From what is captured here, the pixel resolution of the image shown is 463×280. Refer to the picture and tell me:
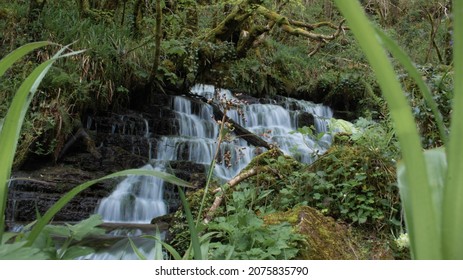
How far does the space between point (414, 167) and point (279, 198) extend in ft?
7.36

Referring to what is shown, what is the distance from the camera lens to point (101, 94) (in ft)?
19.8

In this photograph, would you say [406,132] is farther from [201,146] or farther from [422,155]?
[201,146]

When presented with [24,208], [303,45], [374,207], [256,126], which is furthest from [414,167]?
[303,45]

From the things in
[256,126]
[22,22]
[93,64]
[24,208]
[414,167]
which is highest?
[22,22]

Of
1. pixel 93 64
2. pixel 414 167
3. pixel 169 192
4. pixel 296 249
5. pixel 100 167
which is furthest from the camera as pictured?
pixel 93 64

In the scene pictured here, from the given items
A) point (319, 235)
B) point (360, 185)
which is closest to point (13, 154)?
point (319, 235)

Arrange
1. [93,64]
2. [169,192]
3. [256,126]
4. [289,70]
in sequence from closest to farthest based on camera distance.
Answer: [169,192]
[93,64]
[256,126]
[289,70]

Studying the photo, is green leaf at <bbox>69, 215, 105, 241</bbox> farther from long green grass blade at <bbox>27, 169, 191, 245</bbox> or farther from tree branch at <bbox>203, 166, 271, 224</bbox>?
tree branch at <bbox>203, 166, 271, 224</bbox>

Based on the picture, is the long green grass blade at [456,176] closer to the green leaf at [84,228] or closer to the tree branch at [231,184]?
the green leaf at [84,228]

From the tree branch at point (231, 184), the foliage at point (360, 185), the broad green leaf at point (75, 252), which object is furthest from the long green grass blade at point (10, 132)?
the foliage at point (360, 185)

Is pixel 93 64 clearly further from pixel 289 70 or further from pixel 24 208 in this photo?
pixel 289 70

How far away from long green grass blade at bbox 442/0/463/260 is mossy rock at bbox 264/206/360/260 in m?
1.38

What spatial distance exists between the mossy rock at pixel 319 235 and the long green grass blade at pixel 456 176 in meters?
1.38

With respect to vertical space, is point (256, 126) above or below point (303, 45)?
below
